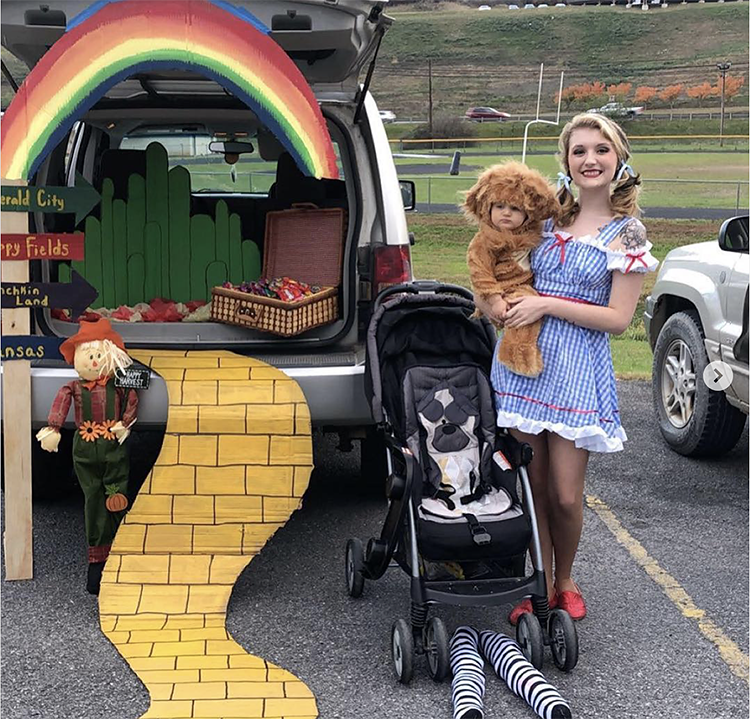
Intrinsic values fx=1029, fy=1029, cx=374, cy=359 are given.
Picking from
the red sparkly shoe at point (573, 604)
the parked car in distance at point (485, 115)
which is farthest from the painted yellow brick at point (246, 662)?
the parked car in distance at point (485, 115)

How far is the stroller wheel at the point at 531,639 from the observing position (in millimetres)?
3396

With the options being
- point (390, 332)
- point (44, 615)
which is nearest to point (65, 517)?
point (44, 615)

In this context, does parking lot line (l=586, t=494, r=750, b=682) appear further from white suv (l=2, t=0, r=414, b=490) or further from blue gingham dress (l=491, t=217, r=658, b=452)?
white suv (l=2, t=0, r=414, b=490)

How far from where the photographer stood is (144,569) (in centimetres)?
397

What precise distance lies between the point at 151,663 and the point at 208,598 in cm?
47

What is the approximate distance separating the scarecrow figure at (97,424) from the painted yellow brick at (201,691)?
930 mm

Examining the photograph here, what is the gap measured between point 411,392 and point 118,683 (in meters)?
1.43

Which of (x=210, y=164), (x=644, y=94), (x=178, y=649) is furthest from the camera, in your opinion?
(x=644, y=94)

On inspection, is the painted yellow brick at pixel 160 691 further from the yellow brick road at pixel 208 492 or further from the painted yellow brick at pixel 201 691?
the yellow brick road at pixel 208 492

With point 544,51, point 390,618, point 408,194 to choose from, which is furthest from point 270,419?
point 544,51

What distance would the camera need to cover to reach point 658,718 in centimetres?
315

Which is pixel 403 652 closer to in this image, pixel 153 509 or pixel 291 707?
pixel 291 707

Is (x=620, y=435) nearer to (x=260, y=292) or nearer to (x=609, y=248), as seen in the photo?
(x=609, y=248)

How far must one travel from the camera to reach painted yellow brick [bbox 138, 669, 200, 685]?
3.31m
